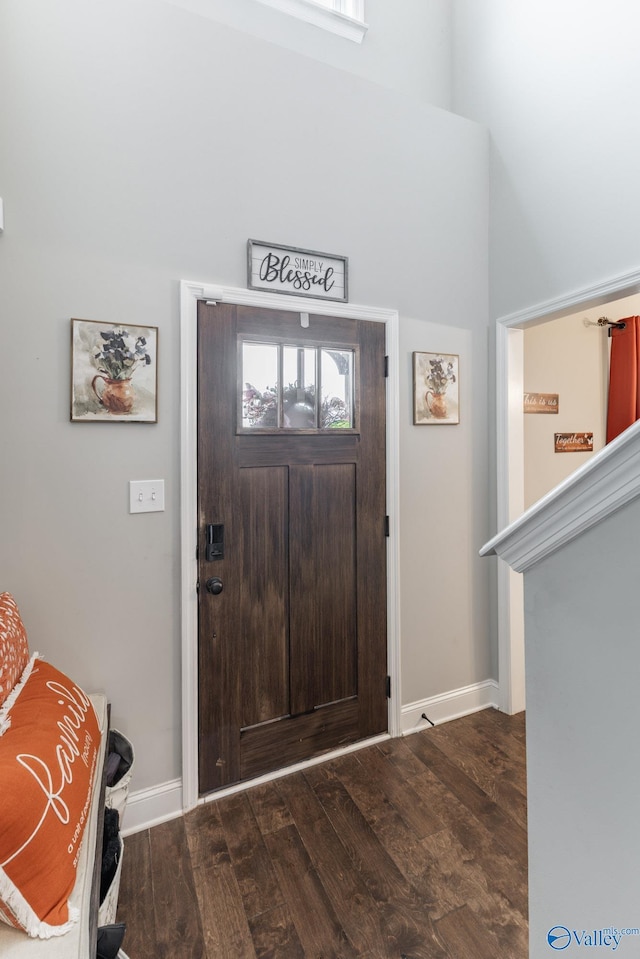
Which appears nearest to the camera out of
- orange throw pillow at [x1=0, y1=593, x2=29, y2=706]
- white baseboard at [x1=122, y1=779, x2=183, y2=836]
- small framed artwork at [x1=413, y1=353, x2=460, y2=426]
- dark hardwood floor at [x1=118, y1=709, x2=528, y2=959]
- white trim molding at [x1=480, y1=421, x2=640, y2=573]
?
white trim molding at [x1=480, y1=421, x2=640, y2=573]

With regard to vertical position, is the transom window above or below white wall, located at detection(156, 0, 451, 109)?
below

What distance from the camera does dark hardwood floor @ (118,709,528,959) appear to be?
56.5 inches

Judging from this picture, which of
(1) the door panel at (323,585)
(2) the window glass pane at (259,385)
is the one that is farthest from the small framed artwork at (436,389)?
(2) the window glass pane at (259,385)

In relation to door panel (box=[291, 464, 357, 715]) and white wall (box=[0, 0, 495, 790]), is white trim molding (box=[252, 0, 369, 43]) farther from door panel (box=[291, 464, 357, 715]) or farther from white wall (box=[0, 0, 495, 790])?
door panel (box=[291, 464, 357, 715])

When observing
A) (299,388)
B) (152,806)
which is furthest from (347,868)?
(299,388)

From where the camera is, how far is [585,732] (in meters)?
0.86

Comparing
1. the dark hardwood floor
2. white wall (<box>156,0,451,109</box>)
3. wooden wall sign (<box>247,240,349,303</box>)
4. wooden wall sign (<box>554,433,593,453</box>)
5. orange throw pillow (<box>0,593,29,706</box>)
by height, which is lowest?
the dark hardwood floor

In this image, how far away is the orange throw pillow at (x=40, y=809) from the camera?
2.98 feet

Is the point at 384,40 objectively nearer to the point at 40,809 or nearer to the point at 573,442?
the point at 573,442

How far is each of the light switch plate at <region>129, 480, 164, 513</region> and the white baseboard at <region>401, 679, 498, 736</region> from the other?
165 centimetres

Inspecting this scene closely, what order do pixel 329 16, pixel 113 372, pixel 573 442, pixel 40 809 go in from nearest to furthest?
1. pixel 40 809
2. pixel 113 372
3. pixel 329 16
4. pixel 573 442

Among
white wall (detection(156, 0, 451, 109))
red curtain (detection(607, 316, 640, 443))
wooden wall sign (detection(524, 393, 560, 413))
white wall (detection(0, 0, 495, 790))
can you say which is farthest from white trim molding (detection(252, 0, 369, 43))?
red curtain (detection(607, 316, 640, 443))

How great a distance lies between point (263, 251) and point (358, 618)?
1.77 metres

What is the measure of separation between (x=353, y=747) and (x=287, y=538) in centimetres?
111
